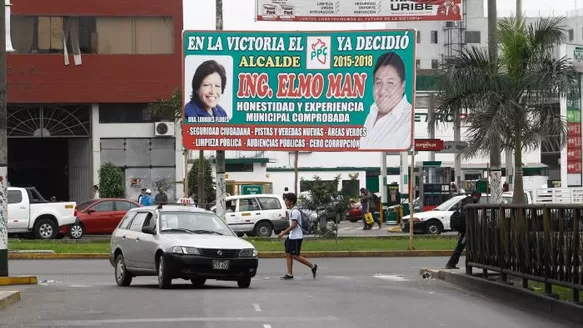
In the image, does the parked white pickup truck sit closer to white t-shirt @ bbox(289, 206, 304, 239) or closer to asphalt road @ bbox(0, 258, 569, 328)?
asphalt road @ bbox(0, 258, 569, 328)

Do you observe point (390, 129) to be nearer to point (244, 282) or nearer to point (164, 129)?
point (244, 282)

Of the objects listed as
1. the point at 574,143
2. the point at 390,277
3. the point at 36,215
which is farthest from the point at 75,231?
the point at 390,277

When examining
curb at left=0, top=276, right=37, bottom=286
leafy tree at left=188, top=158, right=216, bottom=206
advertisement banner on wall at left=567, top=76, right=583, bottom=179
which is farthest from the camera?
leafy tree at left=188, top=158, right=216, bottom=206

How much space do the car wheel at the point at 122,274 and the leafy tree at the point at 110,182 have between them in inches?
1216

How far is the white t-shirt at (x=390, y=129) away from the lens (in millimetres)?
31578

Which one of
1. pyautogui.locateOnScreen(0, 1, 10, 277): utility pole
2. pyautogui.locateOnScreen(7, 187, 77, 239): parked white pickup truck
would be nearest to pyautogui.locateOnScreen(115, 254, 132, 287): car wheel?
pyautogui.locateOnScreen(0, 1, 10, 277): utility pole

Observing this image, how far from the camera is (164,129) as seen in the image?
5472 cm

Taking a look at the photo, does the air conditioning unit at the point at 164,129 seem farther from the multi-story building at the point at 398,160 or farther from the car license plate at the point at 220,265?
the car license plate at the point at 220,265

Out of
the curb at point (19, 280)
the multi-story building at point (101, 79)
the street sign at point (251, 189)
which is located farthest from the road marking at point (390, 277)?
the street sign at point (251, 189)

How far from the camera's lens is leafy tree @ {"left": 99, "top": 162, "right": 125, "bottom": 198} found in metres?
52.3

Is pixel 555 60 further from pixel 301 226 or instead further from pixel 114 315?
pixel 114 315

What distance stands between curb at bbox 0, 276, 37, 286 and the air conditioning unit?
32737 millimetres

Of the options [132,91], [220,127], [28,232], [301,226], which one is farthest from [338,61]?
[132,91]

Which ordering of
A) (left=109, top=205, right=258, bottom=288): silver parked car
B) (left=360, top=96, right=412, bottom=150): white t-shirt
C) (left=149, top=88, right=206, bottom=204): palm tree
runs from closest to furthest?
(left=109, top=205, right=258, bottom=288): silver parked car → (left=360, top=96, right=412, bottom=150): white t-shirt → (left=149, top=88, right=206, bottom=204): palm tree
